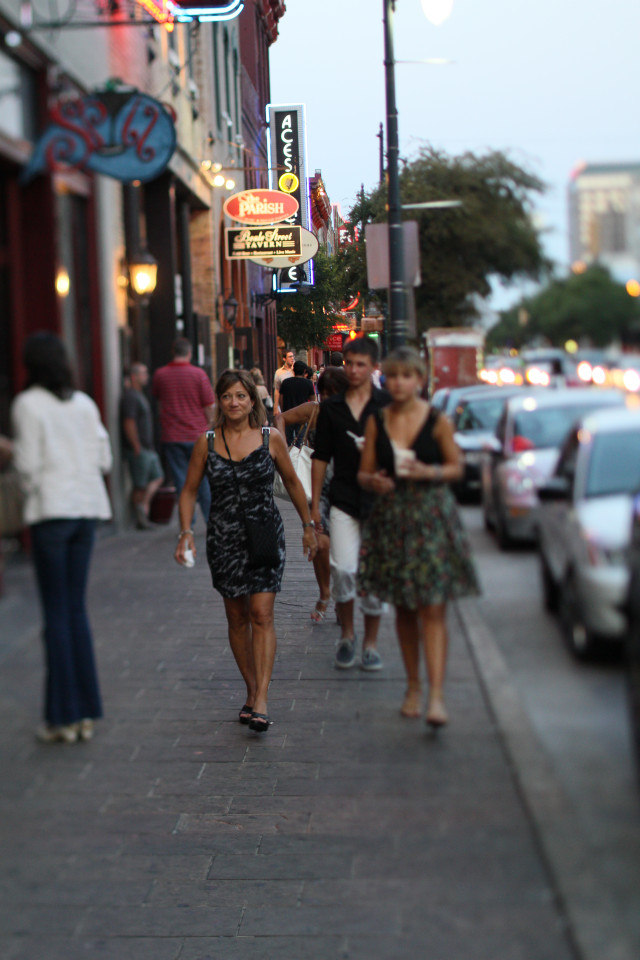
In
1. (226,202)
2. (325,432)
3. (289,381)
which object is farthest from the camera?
(289,381)

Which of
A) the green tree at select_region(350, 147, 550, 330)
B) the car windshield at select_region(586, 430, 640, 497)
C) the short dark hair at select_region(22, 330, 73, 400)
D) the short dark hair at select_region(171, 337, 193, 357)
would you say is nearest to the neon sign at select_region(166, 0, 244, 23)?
the green tree at select_region(350, 147, 550, 330)

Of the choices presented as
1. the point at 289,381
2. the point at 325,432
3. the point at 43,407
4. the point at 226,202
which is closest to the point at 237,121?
the point at 226,202

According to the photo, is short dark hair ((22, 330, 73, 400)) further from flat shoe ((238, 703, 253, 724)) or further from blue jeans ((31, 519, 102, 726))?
flat shoe ((238, 703, 253, 724))

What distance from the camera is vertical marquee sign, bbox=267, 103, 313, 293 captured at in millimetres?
1994

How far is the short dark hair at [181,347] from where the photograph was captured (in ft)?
5.26

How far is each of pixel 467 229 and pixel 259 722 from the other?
3.70ft

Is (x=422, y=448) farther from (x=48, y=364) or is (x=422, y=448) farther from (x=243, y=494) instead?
(x=243, y=494)

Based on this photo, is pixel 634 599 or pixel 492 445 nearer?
pixel 634 599

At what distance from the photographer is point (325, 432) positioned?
1.78 metres

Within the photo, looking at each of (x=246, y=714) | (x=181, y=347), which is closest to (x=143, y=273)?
(x=181, y=347)

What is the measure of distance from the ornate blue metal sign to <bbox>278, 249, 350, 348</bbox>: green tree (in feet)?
2.18

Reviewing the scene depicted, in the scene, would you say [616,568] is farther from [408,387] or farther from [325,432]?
[325,432]

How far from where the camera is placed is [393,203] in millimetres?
1610

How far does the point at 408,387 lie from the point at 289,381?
0.75 meters
